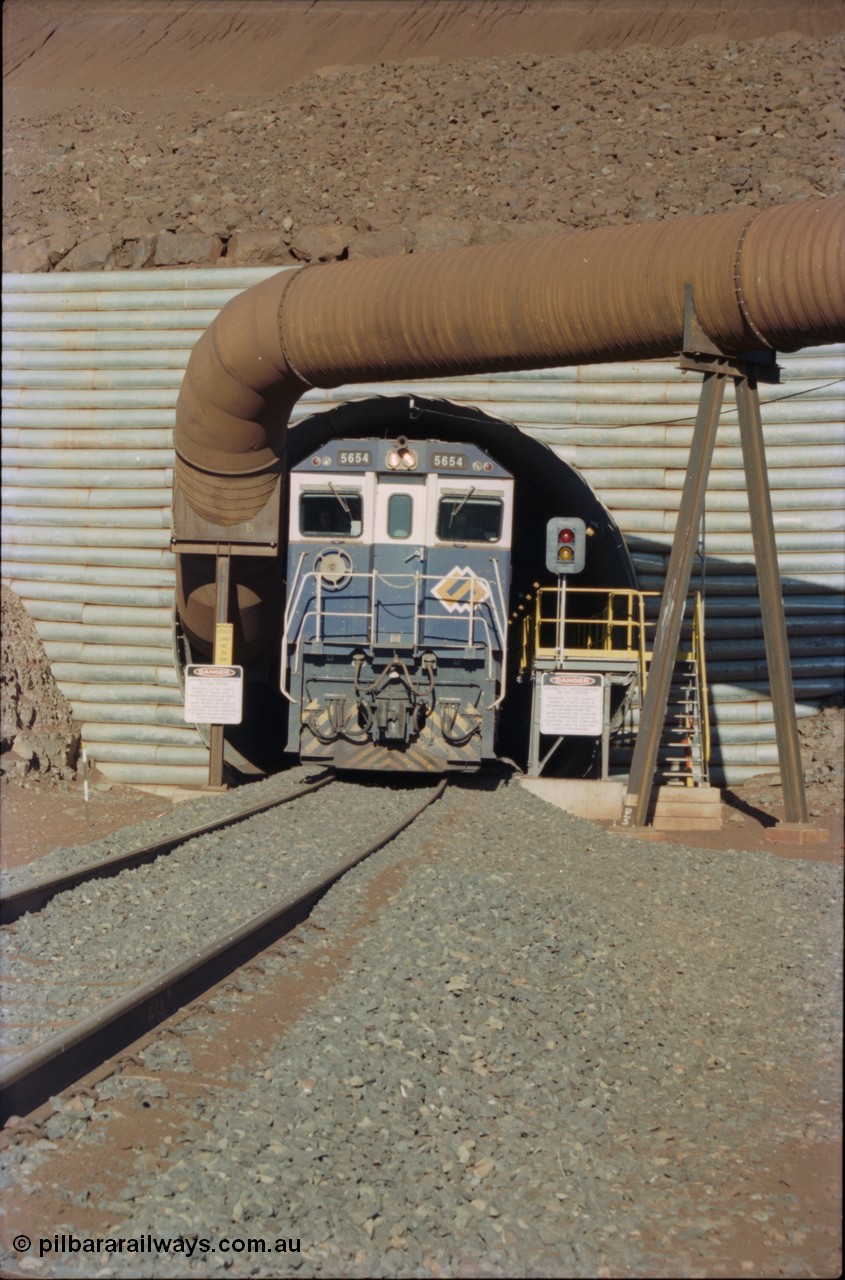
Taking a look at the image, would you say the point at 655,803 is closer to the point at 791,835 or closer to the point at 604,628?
the point at 791,835

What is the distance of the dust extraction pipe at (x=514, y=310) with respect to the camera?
1042 cm

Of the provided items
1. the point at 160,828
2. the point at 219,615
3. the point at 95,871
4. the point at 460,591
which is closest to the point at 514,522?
the point at 460,591

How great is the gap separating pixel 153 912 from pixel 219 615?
23.2 feet

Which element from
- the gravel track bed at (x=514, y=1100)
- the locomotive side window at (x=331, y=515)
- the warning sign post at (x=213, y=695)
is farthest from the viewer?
the locomotive side window at (x=331, y=515)

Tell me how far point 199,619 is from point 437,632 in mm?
2982

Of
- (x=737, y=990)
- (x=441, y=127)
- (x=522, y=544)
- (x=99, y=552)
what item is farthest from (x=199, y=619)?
(x=441, y=127)

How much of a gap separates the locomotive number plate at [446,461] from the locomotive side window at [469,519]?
347 mm

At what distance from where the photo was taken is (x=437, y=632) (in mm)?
16297

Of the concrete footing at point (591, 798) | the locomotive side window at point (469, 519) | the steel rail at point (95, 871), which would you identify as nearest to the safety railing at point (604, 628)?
the locomotive side window at point (469, 519)

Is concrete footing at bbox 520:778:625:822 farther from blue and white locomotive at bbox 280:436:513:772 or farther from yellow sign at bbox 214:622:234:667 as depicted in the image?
yellow sign at bbox 214:622:234:667

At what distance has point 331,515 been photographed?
16797 mm

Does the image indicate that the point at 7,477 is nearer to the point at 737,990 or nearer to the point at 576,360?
the point at 576,360

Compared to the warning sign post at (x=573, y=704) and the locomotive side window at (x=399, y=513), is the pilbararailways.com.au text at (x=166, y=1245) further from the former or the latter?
the locomotive side window at (x=399, y=513)

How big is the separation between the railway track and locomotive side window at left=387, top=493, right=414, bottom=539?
7139 millimetres
